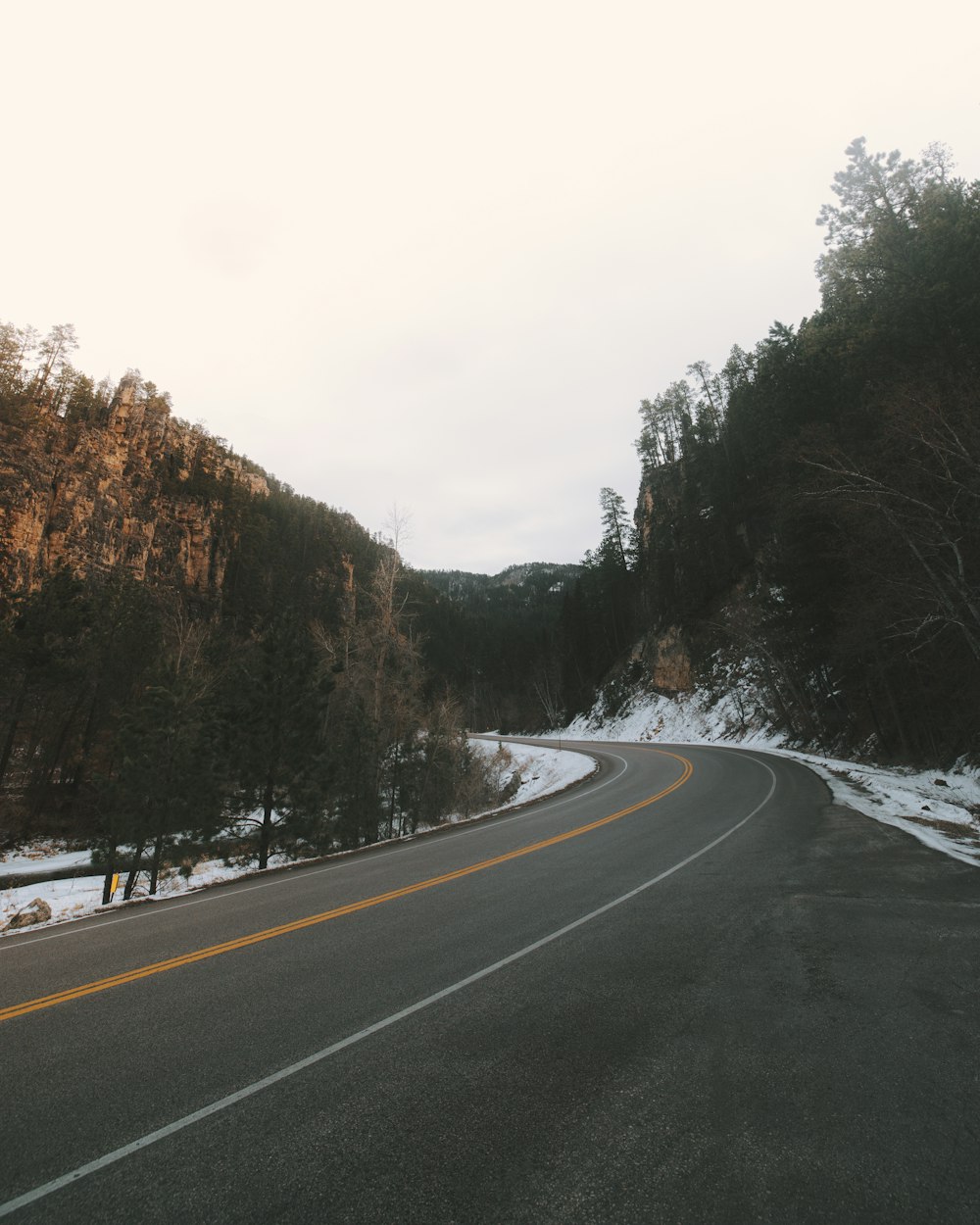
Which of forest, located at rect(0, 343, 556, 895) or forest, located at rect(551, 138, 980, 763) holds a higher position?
forest, located at rect(551, 138, 980, 763)

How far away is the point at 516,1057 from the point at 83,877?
23.1 meters

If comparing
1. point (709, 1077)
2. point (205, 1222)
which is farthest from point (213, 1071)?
point (709, 1077)

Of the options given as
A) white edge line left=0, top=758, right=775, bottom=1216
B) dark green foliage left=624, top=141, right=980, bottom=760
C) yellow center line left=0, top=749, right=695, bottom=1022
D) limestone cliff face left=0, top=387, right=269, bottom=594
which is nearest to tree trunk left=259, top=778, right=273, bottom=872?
yellow center line left=0, top=749, right=695, bottom=1022

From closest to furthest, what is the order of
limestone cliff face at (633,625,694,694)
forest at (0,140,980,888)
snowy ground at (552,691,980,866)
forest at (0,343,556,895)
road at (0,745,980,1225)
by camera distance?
road at (0,745,980,1225) < snowy ground at (552,691,980,866) < forest at (0,140,980,888) < forest at (0,343,556,895) < limestone cliff face at (633,625,694,694)

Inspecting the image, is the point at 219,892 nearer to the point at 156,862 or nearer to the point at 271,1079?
the point at 271,1079

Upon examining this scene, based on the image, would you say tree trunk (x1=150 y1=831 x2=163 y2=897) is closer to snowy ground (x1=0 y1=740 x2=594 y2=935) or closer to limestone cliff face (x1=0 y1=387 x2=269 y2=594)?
snowy ground (x1=0 y1=740 x2=594 y2=935)

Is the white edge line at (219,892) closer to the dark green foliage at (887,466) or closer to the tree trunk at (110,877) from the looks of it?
the tree trunk at (110,877)

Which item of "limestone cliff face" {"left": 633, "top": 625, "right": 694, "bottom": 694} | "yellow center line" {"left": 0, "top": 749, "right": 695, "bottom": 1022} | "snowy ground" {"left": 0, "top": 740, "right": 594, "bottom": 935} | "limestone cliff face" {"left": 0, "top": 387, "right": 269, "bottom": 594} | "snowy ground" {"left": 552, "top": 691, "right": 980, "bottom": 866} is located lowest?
Answer: "snowy ground" {"left": 0, "top": 740, "right": 594, "bottom": 935}

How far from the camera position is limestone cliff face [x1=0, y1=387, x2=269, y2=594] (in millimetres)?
51375

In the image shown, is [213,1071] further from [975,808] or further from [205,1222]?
[975,808]

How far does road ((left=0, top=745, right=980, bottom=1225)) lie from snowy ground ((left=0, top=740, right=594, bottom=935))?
505cm

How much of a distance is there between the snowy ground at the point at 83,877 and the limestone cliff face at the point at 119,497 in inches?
1164

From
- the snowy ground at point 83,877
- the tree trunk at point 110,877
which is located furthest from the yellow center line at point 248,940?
the tree trunk at point 110,877

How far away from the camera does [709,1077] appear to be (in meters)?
3.21
